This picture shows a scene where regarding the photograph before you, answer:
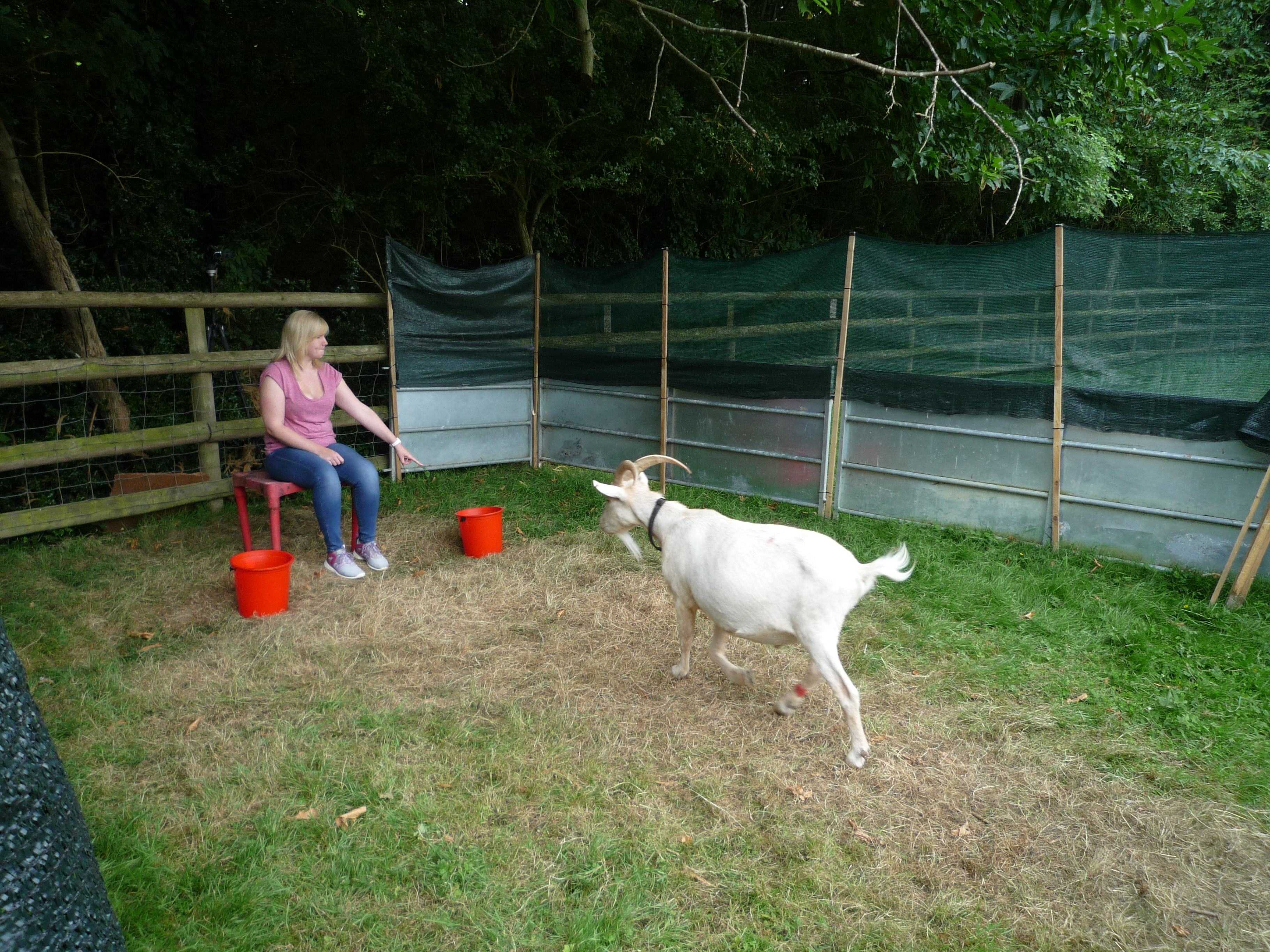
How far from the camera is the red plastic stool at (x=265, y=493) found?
204 inches

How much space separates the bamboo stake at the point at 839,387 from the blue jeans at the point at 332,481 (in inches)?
137

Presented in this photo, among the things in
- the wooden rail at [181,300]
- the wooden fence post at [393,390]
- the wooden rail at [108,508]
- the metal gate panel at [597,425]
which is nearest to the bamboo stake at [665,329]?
the metal gate panel at [597,425]

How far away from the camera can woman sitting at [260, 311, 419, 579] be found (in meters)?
5.22

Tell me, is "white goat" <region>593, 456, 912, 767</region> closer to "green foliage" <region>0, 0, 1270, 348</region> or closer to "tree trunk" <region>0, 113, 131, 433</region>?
A: "green foliage" <region>0, 0, 1270, 348</region>

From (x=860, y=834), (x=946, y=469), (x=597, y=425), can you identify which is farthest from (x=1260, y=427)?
(x=597, y=425)

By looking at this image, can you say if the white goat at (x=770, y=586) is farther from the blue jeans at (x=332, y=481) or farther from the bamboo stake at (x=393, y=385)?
the bamboo stake at (x=393, y=385)

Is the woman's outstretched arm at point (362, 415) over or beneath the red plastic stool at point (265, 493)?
over

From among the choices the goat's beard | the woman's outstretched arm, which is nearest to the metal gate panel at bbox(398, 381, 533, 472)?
the woman's outstretched arm

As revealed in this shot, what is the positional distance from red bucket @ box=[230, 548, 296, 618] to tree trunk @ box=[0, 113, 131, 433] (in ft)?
8.73

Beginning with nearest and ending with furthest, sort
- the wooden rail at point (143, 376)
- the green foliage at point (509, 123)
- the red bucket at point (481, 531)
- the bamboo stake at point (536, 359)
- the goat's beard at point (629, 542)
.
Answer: the goat's beard at point (629, 542)
the wooden rail at point (143, 376)
the red bucket at point (481, 531)
the green foliage at point (509, 123)
the bamboo stake at point (536, 359)

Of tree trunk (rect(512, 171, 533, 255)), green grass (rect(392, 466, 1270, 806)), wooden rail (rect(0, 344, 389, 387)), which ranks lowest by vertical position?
green grass (rect(392, 466, 1270, 806))

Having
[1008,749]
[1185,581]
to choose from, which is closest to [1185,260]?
[1185,581]

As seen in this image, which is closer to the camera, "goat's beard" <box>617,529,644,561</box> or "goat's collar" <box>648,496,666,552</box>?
"goat's collar" <box>648,496,666,552</box>

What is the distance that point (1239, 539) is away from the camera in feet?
15.1
